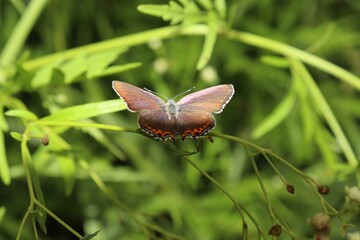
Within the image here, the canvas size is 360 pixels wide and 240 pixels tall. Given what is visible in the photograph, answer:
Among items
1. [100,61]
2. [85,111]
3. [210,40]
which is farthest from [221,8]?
[85,111]

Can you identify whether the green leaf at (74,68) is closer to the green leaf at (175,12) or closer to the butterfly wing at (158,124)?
the green leaf at (175,12)

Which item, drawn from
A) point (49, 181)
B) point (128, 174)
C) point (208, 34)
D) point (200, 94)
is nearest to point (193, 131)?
point (200, 94)

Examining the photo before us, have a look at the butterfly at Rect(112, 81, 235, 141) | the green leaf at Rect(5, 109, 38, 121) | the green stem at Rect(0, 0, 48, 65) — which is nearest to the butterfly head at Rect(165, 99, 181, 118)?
the butterfly at Rect(112, 81, 235, 141)

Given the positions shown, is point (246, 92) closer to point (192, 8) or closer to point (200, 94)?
point (192, 8)

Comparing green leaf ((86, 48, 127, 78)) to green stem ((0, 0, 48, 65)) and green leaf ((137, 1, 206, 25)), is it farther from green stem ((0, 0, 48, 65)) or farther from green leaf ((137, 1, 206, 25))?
green stem ((0, 0, 48, 65))

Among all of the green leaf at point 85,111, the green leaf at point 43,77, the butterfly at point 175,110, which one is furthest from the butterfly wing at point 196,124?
the green leaf at point 43,77

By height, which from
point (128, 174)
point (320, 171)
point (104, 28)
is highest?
point (104, 28)
